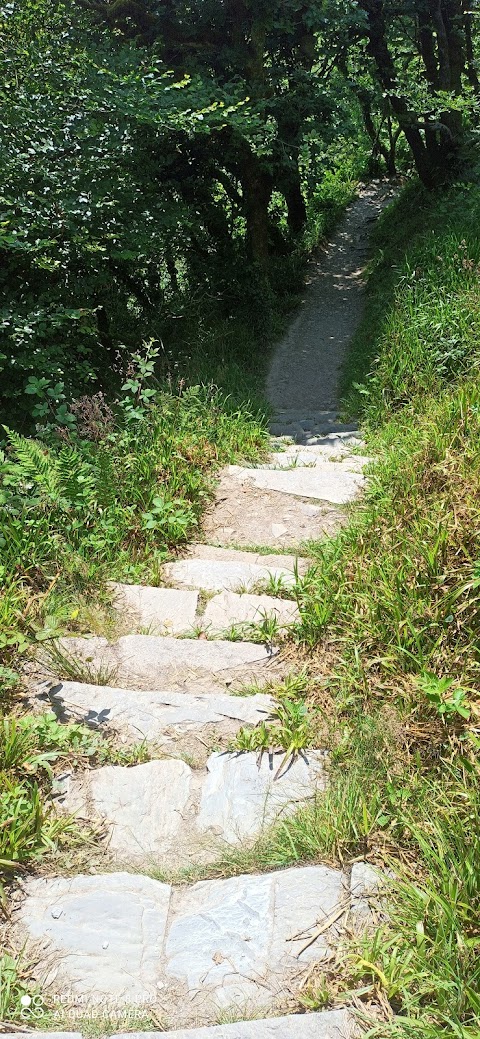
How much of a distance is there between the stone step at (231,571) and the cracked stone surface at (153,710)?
94 centimetres

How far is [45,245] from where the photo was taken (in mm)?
6137

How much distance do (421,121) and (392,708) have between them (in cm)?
859

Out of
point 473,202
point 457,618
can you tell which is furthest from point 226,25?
point 457,618

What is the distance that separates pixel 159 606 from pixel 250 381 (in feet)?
15.6

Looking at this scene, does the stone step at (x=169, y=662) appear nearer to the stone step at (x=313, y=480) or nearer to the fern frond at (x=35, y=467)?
the fern frond at (x=35, y=467)

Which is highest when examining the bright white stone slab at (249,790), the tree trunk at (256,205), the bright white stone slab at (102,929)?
the tree trunk at (256,205)

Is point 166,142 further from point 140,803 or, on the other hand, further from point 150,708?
point 140,803

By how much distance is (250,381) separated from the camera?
8398 mm

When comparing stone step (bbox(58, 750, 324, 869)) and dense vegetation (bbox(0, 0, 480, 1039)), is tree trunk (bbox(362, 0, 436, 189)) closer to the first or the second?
dense vegetation (bbox(0, 0, 480, 1039))

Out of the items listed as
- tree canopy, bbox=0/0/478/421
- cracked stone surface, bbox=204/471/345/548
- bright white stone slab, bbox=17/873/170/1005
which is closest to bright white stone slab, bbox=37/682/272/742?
bright white stone slab, bbox=17/873/170/1005

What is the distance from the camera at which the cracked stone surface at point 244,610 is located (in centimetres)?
390

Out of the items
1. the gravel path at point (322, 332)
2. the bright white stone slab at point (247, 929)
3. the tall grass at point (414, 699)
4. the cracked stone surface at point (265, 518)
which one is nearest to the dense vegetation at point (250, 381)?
the tall grass at point (414, 699)

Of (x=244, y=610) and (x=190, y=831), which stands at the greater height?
(x=244, y=610)

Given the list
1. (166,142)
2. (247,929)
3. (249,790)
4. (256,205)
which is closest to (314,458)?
(249,790)
